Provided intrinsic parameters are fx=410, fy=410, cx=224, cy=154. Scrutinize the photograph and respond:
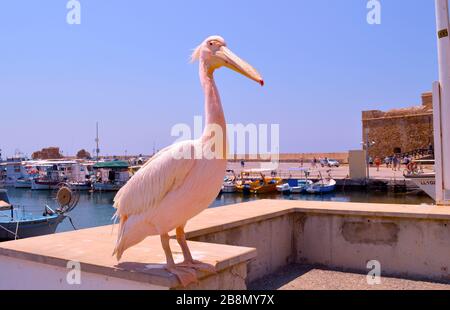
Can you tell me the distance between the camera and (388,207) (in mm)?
7074

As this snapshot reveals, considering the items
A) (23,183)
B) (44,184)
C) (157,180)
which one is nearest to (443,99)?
(157,180)

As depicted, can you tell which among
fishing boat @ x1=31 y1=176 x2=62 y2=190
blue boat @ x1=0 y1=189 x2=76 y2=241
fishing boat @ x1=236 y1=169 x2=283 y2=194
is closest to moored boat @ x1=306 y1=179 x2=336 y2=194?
fishing boat @ x1=236 y1=169 x2=283 y2=194

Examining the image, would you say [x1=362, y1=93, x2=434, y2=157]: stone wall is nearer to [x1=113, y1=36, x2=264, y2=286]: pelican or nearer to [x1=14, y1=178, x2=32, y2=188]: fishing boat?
[x1=14, y1=178, x2=32, y2=188]: fishing boat

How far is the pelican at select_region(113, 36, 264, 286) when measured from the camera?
3080 millimetres

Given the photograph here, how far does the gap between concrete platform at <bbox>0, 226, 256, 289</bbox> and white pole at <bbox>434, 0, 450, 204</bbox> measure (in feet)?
18.9

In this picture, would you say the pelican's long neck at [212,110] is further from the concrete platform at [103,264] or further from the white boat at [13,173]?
the white boat at [13,173]

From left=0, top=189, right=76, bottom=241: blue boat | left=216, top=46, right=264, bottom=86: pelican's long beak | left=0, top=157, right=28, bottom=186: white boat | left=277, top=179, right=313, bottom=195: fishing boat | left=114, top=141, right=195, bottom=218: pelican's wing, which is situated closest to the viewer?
left=216, top=46, right=264, bottom=86: pelican's long beak

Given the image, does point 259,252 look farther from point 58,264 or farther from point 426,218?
point 58,264

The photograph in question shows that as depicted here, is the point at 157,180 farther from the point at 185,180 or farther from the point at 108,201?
the point at 108,201

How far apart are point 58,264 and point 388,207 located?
18.1 ft

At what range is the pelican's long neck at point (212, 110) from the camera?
317 cm

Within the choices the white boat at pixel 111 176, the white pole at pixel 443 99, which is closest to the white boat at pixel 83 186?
the white boat at pixel 111 176

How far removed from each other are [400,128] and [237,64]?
48.2 m
